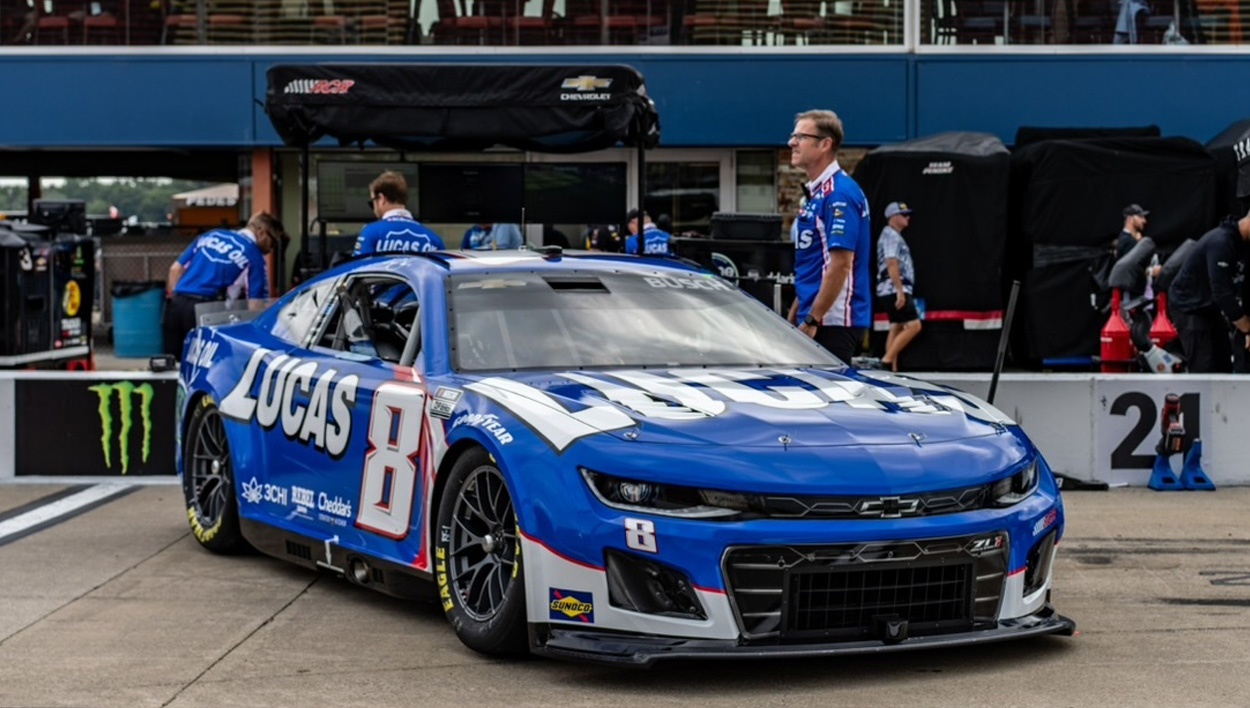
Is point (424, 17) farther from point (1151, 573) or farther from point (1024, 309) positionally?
point (1151, 573)

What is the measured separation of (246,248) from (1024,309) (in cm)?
921

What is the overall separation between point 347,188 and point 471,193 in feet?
3.29

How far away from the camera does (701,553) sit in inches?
208

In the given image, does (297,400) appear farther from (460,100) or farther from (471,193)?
(471,193)

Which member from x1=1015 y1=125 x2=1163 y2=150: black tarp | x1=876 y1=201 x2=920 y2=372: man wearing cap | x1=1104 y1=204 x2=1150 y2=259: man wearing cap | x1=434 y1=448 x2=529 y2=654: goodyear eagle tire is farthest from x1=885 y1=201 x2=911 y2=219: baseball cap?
x1=434 y1=448 x2=529 y2=654: goodyear eagle tire

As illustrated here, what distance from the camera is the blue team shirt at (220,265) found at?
13383 mm

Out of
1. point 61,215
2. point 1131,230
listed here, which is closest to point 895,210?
point 1131,230

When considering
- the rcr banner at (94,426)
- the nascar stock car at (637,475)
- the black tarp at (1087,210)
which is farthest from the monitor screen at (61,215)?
the nascar stock car at (637,475)

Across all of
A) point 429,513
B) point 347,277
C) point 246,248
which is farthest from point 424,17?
point 429,513

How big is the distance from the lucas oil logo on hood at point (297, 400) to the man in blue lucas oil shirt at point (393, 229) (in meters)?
3.19

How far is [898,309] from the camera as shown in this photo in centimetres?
1802

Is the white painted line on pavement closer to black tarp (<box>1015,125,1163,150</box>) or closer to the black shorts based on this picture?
the black shorts

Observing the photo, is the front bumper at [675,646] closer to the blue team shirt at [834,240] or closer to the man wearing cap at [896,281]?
the blue team shirt at [834,240]

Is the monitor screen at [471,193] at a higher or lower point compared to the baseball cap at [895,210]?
higher
